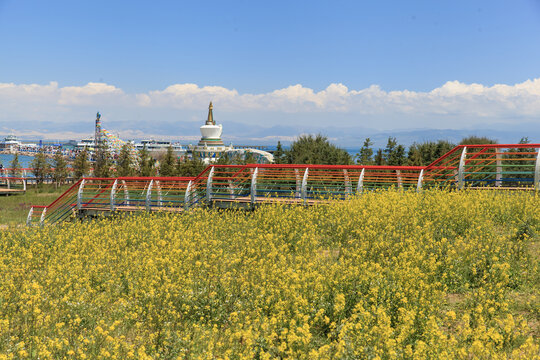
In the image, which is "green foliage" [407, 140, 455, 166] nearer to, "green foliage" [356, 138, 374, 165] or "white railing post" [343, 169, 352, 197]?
"green foliage" [356, 138, 374, 165]

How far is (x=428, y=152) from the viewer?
40875 mm

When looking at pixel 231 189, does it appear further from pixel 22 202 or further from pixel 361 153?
pixel 22 202

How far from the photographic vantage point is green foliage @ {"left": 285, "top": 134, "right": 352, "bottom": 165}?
35.5 metres

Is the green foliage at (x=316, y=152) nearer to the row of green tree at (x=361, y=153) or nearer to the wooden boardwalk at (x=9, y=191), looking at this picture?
the row of green tree at (x=361, y=153)

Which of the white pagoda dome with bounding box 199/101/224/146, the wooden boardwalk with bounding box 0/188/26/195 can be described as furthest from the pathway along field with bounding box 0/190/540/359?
the white pagoda dome with bounding box 199/101/224/146

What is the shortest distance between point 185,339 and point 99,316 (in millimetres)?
1734

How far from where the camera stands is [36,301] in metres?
6.24

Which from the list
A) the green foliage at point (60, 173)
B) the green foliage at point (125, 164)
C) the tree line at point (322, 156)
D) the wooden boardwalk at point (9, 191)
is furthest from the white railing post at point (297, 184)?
the green foliage at point (60, 173)

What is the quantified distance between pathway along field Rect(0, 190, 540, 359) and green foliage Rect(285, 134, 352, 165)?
25278 mm

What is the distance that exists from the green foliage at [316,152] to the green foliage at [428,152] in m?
7.00

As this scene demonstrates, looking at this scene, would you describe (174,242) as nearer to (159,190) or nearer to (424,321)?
(424,321)

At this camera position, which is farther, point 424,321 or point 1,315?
point 1,315

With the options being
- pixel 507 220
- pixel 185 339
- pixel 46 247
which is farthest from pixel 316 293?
pixel 46 247

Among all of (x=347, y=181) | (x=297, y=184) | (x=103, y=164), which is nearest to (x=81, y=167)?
(x=103, y=164)
